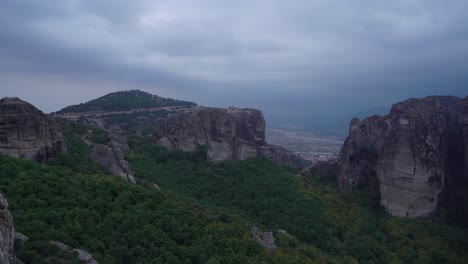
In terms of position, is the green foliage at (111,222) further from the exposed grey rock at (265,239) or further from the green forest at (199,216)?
the exposed grey rock at (265,239)

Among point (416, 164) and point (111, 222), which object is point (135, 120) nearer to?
point (416, 164)

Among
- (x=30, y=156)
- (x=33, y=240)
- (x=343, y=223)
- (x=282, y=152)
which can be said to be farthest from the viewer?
(x=282, y=152)

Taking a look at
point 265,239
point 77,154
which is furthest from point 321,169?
point 77,154

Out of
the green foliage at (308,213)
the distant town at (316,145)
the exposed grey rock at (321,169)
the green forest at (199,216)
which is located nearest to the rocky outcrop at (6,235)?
the green forest at (199,216)

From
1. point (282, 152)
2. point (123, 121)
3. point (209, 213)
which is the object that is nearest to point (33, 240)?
point (209, 213)

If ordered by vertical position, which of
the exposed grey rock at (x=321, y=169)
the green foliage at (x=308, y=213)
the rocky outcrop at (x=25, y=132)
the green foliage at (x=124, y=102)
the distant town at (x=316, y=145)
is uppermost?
the green foliage at (x=124, y=102)

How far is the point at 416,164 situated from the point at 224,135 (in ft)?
55.0

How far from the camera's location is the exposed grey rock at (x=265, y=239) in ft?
63.1

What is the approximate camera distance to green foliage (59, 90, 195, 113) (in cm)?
7950

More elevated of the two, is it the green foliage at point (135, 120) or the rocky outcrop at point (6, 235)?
the green foliage at point (135, 120)

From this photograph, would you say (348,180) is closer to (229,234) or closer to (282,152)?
(282,152)

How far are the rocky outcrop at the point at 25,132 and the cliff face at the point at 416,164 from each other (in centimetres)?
2100

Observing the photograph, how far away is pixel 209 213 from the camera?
70.9 ft

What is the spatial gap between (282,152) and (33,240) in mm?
30497
